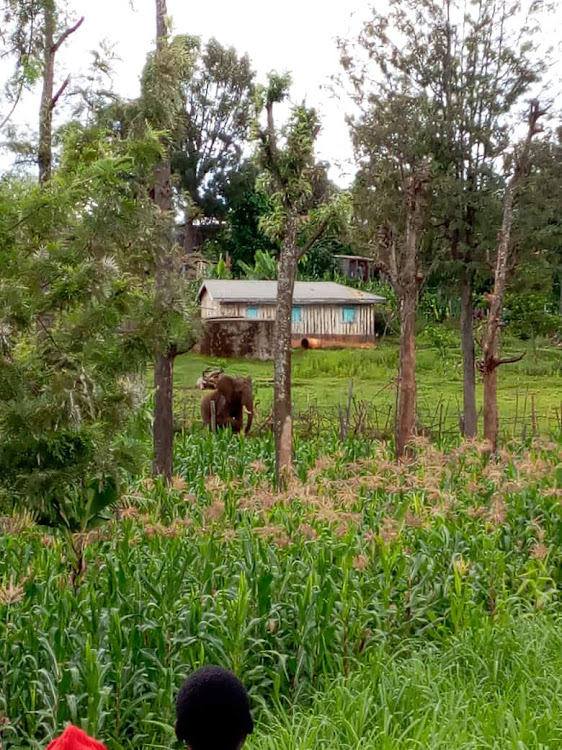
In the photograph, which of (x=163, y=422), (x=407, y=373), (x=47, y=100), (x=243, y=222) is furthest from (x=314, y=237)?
(x=243, y=222)

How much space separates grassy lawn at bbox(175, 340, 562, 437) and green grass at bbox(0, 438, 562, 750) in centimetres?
1494

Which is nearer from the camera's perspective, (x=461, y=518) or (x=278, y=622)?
(x=278, y=622)

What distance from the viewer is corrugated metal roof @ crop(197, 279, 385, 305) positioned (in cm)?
3309

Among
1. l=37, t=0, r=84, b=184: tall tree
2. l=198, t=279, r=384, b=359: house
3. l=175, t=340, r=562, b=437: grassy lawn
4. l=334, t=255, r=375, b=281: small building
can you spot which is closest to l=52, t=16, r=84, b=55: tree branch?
l=37, t=0, r=84, b=184: tall tree

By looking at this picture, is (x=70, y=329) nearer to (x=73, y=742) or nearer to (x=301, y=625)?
(x=301, y=625)

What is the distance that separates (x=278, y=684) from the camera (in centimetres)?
530

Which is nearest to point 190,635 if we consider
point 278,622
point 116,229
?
point 278,622

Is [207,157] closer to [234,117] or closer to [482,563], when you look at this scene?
[234,117]

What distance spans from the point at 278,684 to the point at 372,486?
8.98 ft

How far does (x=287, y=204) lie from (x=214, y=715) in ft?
34.0

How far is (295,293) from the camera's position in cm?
3356

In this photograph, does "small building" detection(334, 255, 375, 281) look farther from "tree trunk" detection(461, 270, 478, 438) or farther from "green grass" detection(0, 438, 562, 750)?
"green grass" detection(0, 438, 562, 750)

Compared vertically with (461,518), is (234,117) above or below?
above

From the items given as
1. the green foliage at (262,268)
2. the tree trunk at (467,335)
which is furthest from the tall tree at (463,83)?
the green foliage at (262,268)
